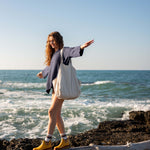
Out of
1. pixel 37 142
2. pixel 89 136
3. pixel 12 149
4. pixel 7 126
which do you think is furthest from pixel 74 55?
pixel 7 126

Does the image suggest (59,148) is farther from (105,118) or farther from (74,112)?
(74,112)

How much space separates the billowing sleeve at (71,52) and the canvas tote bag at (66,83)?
70 mm

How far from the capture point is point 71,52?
8.68 feet

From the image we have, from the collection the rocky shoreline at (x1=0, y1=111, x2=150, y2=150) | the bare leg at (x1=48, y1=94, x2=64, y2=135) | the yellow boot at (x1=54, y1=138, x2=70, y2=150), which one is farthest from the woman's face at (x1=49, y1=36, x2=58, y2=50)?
the rocky shoreline at (x1=0, y1=111, x2=150, y2=150)

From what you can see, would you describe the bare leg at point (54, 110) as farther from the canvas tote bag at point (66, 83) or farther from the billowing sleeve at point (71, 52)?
the billowing sleeve at point (71, 52)

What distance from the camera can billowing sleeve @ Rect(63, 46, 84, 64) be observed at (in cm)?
257

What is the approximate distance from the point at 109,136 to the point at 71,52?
3.74 metres

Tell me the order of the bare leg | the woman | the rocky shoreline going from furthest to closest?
the rocky shoreline
the bare leg
the woman

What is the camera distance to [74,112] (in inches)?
403

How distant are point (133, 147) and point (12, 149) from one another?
236cm

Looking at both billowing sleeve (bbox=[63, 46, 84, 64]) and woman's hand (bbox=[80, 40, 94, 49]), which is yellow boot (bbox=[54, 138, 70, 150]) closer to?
billowing sleeve (bbox=[63, 46, 84, 64])

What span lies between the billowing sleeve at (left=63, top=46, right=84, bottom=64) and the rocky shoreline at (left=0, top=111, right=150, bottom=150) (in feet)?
7.51

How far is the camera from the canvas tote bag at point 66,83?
2697 mm

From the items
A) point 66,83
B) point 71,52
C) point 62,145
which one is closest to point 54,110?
point 66,83
